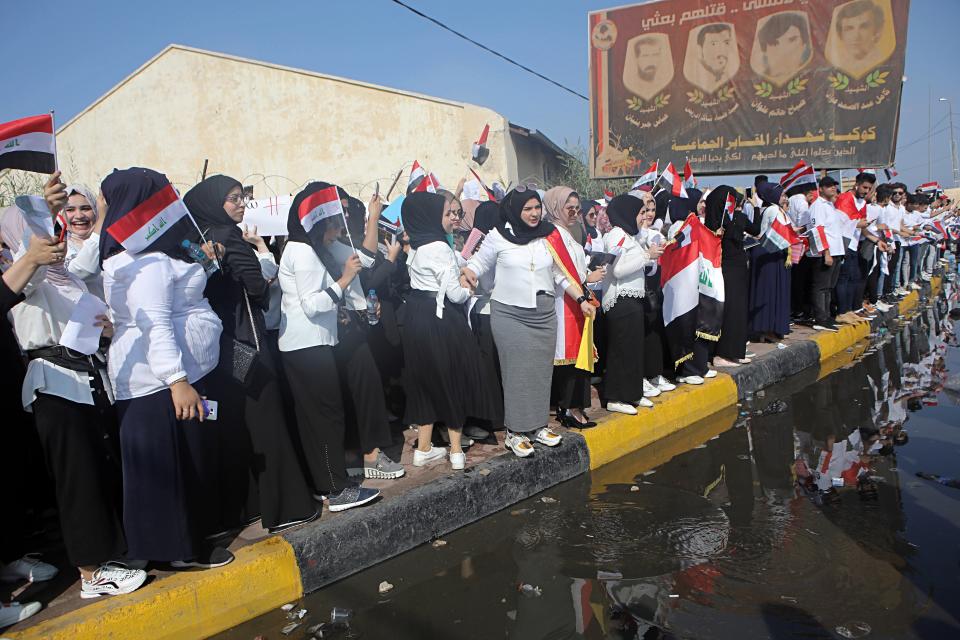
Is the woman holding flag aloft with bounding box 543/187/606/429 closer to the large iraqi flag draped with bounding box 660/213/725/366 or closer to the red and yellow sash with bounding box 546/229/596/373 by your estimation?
the red and yellow sash with bounding box 546/229/596/373

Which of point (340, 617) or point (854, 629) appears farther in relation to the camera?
point (340, 617)

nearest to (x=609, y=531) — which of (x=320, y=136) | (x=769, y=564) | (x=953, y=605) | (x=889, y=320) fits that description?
(x=769, y=564)

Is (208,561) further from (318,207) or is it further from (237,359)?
(318,207)

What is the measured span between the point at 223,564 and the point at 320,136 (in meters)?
18.0

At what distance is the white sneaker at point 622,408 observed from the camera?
5719 millimetres

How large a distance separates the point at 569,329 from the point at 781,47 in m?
16.3

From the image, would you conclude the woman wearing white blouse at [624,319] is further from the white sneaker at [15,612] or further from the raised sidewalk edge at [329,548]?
the white sneaker at [15,612]

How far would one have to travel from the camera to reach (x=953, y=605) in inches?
120

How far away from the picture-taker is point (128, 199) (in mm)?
3084

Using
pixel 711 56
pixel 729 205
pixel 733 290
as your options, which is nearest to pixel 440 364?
pixel 729 205

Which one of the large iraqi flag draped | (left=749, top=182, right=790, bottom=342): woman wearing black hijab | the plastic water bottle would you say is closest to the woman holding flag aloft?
the plastic water bottle

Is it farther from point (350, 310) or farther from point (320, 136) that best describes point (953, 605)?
point (320, 136)

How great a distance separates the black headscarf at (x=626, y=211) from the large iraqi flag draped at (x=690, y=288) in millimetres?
615

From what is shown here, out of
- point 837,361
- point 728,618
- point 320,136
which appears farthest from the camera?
point 320,136
